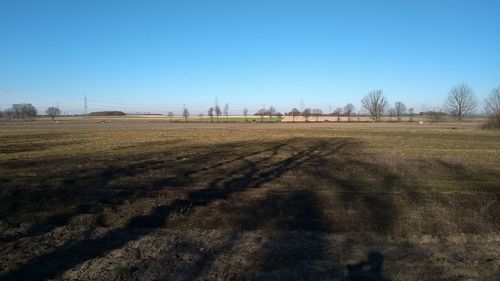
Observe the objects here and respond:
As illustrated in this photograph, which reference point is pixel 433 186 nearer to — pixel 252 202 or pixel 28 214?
pixel 252 202

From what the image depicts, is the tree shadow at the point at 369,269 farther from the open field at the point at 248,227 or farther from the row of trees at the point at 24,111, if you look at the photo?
the row of trees at the point at 24,111

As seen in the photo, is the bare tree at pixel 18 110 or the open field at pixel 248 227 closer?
the open field at pixel 248 227

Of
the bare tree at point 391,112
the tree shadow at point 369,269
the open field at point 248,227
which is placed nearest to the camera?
the tree shadow at point 369,269

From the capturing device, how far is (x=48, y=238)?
25.9 feet

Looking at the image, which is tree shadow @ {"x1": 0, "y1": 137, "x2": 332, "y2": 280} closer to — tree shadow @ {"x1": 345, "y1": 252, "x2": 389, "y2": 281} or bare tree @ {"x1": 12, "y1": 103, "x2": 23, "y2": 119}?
tree shadow @ {"x1": 345, "y1": 252, "x2": 389, "y2": 281}

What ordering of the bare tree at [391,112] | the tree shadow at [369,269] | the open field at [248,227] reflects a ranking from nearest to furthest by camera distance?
the tree shadow at [369,269]
the open field at [248,227]
the bare tree at [391,112]

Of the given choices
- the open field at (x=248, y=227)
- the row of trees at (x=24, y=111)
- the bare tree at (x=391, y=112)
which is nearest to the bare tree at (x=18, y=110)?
the row of trees at (x=24, y=111)

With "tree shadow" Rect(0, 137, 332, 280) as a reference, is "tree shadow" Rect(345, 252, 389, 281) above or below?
below

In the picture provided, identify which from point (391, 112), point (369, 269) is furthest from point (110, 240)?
point (391, 112)

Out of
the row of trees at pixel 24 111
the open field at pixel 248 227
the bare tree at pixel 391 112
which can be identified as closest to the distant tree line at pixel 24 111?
the row of trees at pixel 24 111

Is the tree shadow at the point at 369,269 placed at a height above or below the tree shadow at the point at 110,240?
below

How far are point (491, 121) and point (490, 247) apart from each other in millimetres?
63497

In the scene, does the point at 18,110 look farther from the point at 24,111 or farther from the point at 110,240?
the point at 110,240

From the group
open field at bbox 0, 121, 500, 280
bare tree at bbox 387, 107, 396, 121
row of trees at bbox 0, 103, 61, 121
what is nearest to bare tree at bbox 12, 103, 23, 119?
row of trees at bbox 0, 103, 61, 121
